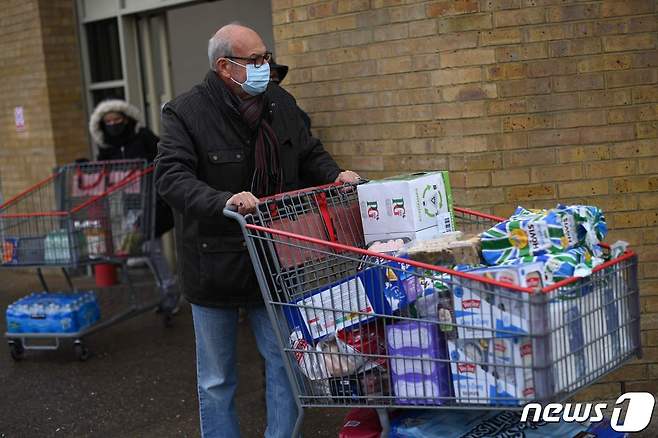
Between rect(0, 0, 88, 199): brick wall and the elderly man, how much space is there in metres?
5.75

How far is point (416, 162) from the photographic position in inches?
213

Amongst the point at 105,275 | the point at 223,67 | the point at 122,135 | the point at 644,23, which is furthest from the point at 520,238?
the point at 105,275

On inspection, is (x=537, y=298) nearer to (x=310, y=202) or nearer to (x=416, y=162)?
(x=310, y=202)

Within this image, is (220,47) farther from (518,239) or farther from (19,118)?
(19,118)

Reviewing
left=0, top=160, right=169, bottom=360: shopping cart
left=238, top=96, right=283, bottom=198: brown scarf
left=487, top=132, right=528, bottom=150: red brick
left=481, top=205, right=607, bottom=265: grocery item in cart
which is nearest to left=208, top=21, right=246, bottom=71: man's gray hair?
left=238, top=96, right=283, bottom=198: brown scarf

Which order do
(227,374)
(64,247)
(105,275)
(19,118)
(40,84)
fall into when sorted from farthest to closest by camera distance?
(19,118) → (40,84) → (105,275) → (64,247) → (227,374)

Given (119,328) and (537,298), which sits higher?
(537,298)

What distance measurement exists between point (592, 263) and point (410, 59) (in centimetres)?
229

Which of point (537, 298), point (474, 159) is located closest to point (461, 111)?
point (474, 159)

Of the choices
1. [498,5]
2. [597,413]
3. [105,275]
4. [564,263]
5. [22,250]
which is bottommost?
[105,275]

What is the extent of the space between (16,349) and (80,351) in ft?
1.81

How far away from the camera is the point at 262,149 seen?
4117 mm

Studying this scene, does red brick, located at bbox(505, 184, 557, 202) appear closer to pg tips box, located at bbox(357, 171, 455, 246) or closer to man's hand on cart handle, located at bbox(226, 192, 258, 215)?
pg tips box, located at bbox(357, 171, 455, 246)

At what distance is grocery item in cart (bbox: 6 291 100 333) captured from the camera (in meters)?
6.81
